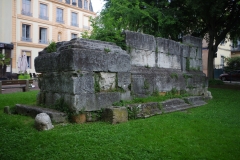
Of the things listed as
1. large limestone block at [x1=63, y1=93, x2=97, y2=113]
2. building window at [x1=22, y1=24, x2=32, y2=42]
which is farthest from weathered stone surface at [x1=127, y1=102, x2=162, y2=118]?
building window at [x1=22, y1=24, x2=32, y2=42]

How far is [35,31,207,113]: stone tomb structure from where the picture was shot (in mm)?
4594

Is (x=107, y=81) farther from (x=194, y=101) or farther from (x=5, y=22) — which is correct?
(x=5, y=22)

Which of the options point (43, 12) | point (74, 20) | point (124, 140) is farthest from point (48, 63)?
point (74, 20)

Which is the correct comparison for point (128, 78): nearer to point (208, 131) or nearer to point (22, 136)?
point (208, 131)

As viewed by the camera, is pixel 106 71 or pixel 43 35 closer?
pixel 106 71

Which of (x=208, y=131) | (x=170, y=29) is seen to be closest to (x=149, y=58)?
(x=208, y=131)

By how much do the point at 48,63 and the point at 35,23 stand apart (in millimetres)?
26425

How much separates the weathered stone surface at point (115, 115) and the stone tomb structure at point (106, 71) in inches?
12.3

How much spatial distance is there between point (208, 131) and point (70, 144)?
2573 millimetres

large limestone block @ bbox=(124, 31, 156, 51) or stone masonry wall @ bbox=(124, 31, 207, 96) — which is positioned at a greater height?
large limestone block @ bbox=(124, 31, 156, 51)

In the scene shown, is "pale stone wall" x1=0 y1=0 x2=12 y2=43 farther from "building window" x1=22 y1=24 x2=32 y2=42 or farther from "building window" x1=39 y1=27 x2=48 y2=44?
"building window" x1=39 y1=27 x2=48 y2=44

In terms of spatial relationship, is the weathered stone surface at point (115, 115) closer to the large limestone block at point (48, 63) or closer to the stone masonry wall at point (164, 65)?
the stone masonry wall at point (164, 65)

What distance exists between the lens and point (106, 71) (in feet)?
16.8

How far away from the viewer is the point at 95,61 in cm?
486
